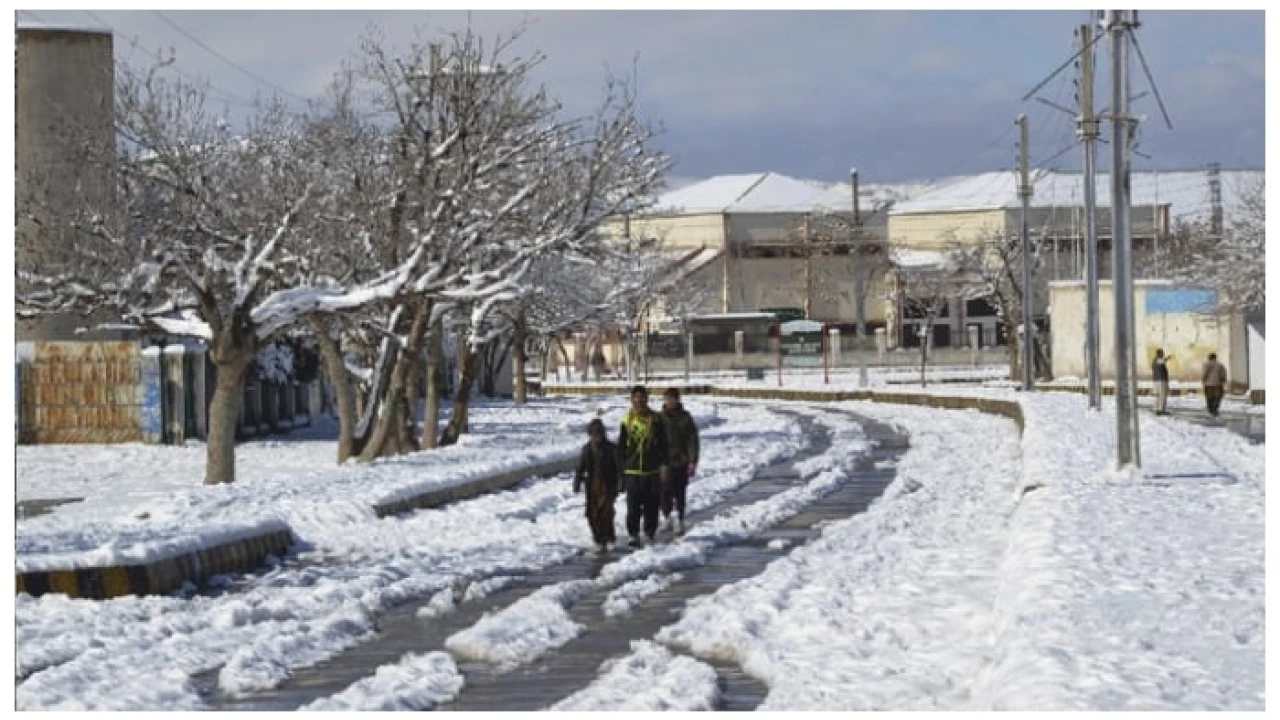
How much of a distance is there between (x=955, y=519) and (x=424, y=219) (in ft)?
50.0

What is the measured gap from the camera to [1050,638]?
1291cm

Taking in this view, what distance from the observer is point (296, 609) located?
17.5 metres

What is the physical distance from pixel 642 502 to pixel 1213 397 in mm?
31195

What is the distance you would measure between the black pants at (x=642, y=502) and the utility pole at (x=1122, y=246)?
24.4 feet

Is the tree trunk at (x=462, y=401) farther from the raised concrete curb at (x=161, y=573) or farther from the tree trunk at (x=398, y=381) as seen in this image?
the raised concrete curb at (x=161, y=573)

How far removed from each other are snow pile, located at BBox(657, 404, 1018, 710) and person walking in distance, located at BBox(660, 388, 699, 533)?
1.59m

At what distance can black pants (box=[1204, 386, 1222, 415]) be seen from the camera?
169ft

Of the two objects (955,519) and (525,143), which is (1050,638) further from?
(525,143)

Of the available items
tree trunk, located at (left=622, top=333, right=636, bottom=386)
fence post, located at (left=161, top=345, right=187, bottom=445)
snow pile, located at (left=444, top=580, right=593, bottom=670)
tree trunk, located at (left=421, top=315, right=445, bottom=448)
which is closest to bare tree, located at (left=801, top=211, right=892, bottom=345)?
tree trunk, located at (left=622, top=333, right=636, bottom=386)

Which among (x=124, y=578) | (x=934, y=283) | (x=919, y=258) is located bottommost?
(x=124, y=578)

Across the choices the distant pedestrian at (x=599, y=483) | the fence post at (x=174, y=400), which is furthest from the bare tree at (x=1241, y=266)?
the distant pedestrian at (x=599, y=483)

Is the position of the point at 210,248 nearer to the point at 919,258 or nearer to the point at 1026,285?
the point at 1026,285

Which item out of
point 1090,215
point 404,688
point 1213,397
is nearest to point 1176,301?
point 1213,397

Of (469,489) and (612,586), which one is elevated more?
(469,489)
